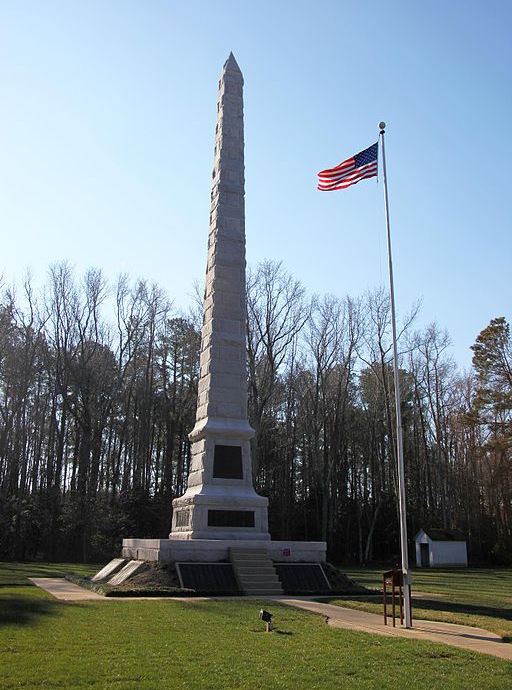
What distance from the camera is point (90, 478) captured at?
125 ft

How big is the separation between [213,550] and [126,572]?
8.01ft

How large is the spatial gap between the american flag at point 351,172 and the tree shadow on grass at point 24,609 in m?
10.8

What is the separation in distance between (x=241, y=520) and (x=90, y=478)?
71.3 ft

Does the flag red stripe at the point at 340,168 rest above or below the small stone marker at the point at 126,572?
above

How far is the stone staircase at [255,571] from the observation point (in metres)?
16.0

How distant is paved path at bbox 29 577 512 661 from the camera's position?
923 centimetres

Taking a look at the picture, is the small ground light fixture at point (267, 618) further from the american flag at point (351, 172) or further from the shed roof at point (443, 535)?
the shed roof at point (443, 535)

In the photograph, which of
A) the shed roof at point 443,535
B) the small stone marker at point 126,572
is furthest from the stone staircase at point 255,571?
the shed roof at point 443,535

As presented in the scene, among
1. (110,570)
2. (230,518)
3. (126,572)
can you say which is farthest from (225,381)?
(110,570)

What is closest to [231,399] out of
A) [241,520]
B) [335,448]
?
[241,520]

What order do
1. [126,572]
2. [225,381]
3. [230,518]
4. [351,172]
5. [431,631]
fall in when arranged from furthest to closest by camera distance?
[225,381] < [230,518] < [126,572] < [351,172] < [431,631]

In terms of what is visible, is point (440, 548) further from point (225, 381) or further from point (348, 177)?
point (348, 177)

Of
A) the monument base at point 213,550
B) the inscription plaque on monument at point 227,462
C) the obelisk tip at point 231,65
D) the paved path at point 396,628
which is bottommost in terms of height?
the paved path at point 396,628

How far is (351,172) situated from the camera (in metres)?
15.4
